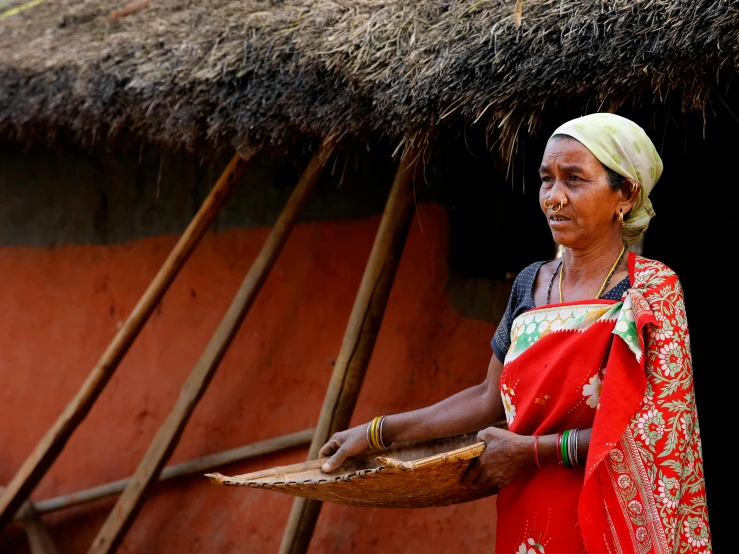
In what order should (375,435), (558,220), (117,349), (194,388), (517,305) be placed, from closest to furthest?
(558,220) → (517,305) → (375,435) → (194,388) → (117,349)

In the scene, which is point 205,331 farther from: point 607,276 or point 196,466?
point 607,276

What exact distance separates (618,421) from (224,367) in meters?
2.66

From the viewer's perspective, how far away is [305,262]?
4.27 metres

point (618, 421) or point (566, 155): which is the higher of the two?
point (566, 155)

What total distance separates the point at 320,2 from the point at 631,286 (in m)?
2.09

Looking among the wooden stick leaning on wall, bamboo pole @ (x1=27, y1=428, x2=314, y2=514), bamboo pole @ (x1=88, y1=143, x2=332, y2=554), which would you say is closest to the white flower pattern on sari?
bamboo pole @ (x1=88, y1=143, x2=332, y2=554)

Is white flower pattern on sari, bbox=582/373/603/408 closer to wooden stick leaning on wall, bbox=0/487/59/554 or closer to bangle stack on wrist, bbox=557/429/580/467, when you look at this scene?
bangle stack on wrist, bbox=557/429/580/467

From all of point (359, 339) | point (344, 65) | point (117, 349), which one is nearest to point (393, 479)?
point (359, 339)

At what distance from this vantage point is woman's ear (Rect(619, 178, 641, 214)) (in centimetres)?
220

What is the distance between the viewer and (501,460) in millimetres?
2201

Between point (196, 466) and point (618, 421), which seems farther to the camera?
point (196, 466)

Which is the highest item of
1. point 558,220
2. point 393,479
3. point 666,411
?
point 558,220

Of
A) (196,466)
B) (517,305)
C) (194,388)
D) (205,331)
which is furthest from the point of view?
(205,331)

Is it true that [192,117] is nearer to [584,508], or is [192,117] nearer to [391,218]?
[391,218]
